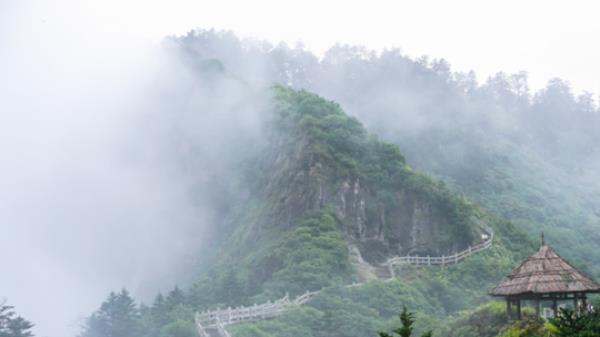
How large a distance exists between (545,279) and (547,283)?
0.64 ft

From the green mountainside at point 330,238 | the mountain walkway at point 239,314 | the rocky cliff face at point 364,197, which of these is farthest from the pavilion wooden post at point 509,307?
the rocky cliff face at point 364,197

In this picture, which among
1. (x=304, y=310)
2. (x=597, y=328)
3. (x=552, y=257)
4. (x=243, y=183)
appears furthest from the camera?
(x=243, y=183)

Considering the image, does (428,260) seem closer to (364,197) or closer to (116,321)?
(364,197)

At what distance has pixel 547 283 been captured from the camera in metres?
29.3

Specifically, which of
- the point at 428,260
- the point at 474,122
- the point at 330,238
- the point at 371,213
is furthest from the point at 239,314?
the point at 474,122

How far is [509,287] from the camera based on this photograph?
30.5m

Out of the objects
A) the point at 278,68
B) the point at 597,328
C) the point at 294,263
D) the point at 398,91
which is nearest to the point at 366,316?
the point at 294,263

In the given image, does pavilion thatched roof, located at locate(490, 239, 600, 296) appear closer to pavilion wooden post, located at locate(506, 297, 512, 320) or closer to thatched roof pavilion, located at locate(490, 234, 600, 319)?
thatched roof pavilion, located at locate(490, 234, 600, 319)

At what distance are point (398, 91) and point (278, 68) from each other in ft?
63.1

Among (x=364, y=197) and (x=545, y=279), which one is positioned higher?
(x=364, y=197)

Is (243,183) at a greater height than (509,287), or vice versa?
(243,183)

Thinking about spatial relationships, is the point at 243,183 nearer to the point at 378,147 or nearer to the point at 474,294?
the point at 378,147

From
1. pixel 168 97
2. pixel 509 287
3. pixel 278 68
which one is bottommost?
pixel 509 287

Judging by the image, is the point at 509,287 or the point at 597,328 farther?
the point at 509,287
